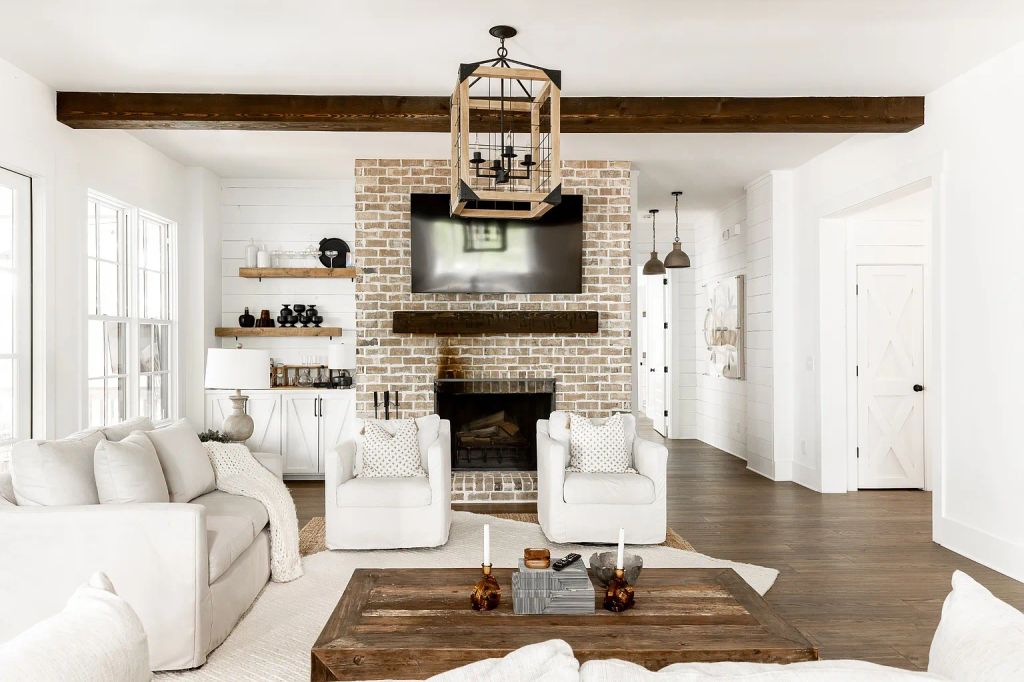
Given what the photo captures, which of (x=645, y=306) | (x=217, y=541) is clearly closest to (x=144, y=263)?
(x=217, y=541)

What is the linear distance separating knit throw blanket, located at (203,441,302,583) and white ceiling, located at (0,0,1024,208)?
7.05ft

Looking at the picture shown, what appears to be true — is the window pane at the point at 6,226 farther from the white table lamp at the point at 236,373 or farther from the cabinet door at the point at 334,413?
the cabinet door at the point at 334,413

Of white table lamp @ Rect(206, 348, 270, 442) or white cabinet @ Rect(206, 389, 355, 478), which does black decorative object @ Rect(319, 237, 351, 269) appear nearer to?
white cabinet @ Rect(206, 389, 355, 478)

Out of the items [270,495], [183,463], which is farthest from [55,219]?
[270,495]

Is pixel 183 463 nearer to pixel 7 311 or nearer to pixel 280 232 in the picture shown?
pixel 7 311

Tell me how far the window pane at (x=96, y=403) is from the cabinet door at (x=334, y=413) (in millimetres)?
1857

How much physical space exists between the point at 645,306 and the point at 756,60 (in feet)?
24.6

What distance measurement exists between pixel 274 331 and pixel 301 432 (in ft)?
3.18

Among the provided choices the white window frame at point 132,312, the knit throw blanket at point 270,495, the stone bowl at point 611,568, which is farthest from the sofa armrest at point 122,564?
the white window frame at point 132,312

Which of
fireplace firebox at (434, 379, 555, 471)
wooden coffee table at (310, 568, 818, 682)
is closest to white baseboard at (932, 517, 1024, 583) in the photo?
wooden coffee table at (310, 568, 818, 682)

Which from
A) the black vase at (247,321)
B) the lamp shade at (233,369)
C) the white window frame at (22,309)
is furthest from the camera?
the black vase at (247,321)

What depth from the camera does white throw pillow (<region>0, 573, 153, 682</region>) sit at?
3.03 feet

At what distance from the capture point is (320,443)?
22.2 feet

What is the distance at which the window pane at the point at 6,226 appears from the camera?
4234 mm
